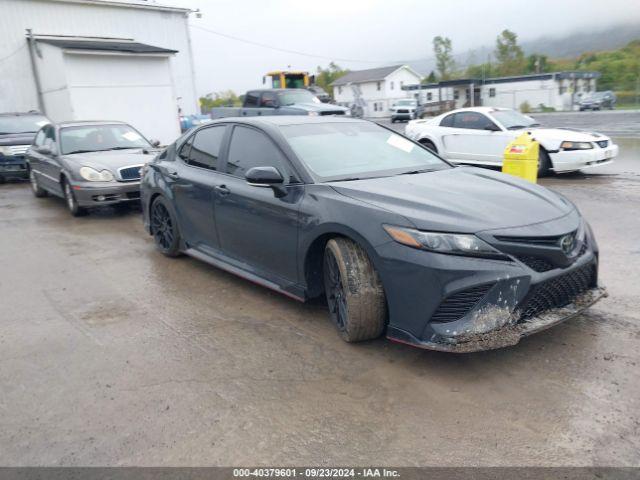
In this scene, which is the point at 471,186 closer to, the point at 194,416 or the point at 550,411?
the point at 550,411

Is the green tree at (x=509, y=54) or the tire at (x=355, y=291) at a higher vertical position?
the green tree at (x=509, y=54)

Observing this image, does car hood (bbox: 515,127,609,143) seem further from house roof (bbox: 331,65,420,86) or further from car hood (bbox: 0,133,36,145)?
house roof (bbox: 331,65,420,86)

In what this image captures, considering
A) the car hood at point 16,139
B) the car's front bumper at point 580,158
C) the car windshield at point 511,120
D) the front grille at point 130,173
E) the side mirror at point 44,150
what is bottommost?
the car's front bumper at point 580,158

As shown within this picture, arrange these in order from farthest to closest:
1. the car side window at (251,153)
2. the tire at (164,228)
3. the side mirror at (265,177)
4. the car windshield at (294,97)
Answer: the car windshield at (294,97) < the tire at (164,228) < the car side window at (251,153) < the side mirror at (265,177)

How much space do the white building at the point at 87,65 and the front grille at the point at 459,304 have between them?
58.5 ft

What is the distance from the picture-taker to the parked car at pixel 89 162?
8.72m

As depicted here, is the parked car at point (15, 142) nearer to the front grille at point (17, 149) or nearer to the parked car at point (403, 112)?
the front grille at point (17, 149)

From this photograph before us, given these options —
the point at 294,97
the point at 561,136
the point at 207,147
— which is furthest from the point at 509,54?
the point at 207,147

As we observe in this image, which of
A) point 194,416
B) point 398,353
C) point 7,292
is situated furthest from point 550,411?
point 7,292

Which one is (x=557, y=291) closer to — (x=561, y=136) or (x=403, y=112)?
(x=561, y=136)

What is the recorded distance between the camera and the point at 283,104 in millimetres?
19500

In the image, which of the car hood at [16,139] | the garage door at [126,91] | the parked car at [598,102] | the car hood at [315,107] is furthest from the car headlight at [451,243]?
the parked car at [598,102]

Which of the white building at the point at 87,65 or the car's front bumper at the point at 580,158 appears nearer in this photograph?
the car's front bumper at the point at 580,158

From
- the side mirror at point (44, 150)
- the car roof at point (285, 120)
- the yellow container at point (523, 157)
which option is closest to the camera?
the car roof at point (285, 120)
